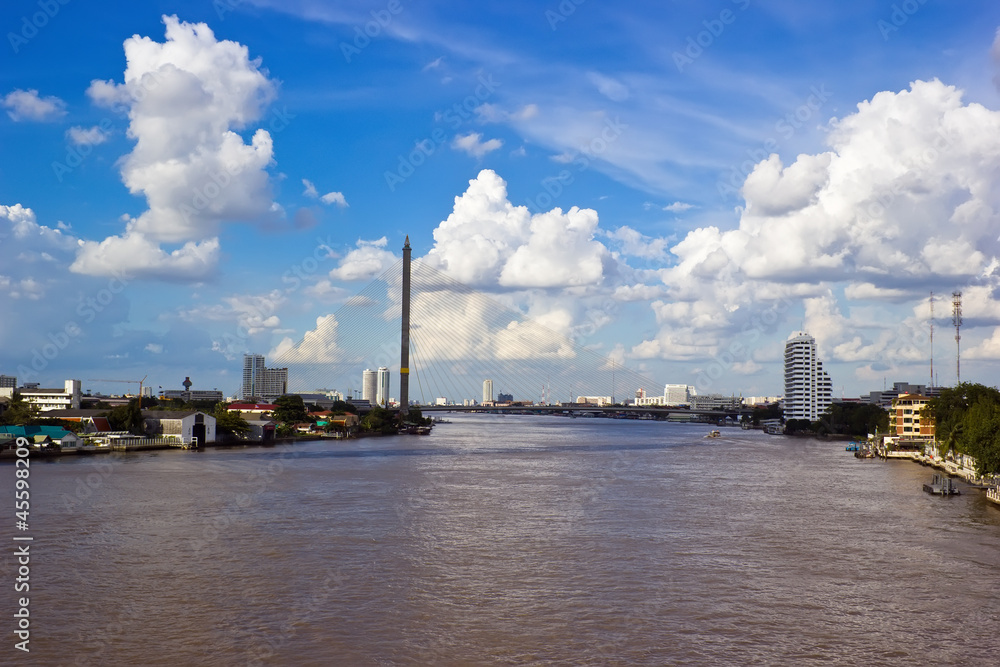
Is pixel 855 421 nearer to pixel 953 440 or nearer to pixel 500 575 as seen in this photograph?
pixel 953 440

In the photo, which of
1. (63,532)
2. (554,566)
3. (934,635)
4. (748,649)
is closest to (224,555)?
(63,532)

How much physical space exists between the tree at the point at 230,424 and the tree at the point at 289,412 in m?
8.25

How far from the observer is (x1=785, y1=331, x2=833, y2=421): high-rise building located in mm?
79500

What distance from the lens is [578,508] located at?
16.2 meters

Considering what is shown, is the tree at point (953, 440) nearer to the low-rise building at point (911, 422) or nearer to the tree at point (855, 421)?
the low-rise building at point (911, 422)

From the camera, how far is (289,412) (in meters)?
50.2

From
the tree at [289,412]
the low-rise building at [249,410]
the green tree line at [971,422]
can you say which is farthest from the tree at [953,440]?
the tree at [289,412]

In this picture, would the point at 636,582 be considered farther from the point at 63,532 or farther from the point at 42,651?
the point at 63,532

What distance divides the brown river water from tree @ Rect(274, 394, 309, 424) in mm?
28762

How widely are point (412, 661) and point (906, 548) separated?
8970mm

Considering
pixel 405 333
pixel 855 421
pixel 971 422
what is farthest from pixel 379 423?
pixel 971 422

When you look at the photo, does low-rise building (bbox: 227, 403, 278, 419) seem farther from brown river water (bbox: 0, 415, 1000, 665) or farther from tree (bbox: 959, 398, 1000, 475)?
tree (bbox: 959, 398, 1000, 475)

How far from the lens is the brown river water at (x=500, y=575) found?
25.1 ft

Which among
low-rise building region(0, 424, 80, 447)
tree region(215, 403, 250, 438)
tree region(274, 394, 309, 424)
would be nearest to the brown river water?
low-rise building region(0, 424, 80, 447)
